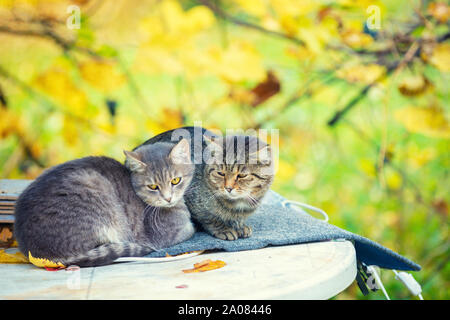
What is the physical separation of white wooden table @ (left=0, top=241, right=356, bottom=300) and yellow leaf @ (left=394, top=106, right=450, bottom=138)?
1.45m

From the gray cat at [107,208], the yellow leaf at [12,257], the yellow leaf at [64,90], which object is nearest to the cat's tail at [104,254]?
the gray cat at [107,208]

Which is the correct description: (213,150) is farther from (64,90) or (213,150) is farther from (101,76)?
(64,90)

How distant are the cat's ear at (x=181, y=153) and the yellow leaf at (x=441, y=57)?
4.90ft

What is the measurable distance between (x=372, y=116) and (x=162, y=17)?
4.78 feet

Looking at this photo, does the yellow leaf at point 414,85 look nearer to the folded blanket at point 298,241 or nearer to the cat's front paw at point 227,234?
the folded blanket at point 298,241

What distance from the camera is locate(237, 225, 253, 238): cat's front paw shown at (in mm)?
1350

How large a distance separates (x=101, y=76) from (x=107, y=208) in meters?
1.32

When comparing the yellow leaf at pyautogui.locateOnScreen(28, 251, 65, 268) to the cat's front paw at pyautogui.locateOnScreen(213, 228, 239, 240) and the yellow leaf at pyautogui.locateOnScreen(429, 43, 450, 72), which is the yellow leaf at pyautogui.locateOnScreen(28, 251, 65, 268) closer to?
the cat's front paw at pyautogui.locateOnScreen(213, 228, 239, 240)

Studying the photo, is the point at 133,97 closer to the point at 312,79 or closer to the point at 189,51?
the point at 189,51

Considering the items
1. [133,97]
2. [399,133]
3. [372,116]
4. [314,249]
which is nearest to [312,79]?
[372,116]

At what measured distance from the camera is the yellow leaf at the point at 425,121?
2.36 metres

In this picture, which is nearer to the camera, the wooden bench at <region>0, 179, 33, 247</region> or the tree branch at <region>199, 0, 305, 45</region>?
the wooden bench at <region>0, 179, 33, 247</region>

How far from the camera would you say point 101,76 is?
Result: 2369 mm

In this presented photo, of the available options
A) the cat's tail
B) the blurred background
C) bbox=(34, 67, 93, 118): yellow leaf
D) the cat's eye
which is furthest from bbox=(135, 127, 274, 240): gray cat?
bbox=(34, 67, 93, 118): yellow leaf
